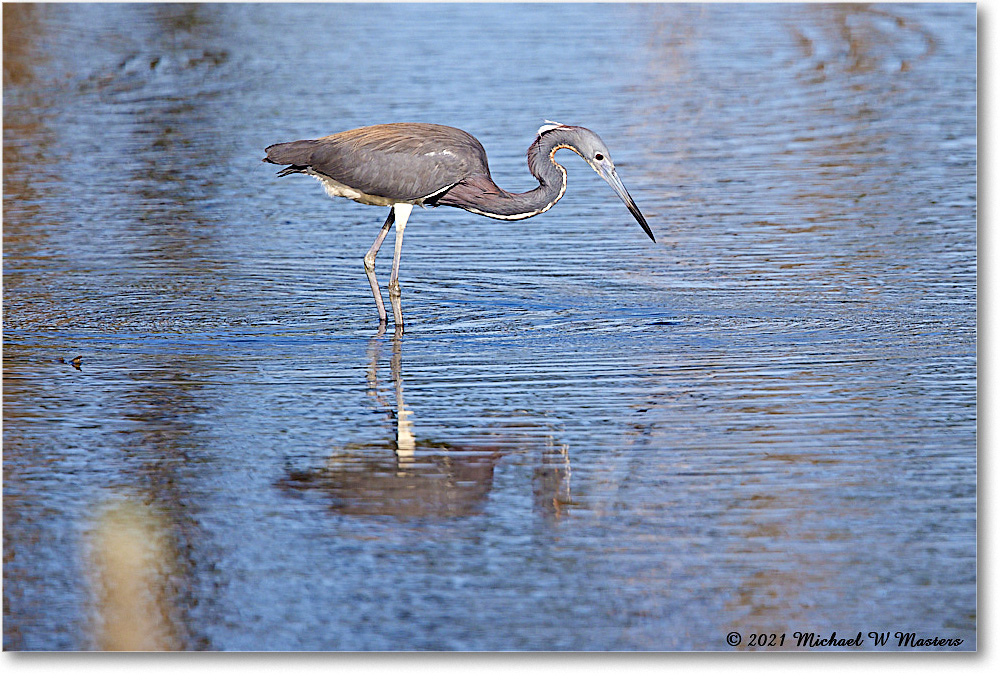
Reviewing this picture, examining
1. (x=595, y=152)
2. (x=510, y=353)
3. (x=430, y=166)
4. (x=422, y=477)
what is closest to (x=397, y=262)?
(x=430, y=166)

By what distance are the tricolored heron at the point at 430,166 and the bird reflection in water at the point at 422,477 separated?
219 centimetres

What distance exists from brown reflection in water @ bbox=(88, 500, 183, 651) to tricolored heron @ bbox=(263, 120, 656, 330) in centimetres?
289

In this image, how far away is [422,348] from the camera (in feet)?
25.0

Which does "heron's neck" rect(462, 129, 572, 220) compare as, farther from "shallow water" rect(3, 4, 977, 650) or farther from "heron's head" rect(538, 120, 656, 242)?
"shallow water" rect(3, 4, 977, 650)

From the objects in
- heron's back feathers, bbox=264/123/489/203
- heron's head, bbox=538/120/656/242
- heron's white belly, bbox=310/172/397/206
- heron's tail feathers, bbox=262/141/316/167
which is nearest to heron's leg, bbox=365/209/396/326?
heron's white belly, bbox=310/172/397/206

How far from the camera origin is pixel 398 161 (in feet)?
26.9

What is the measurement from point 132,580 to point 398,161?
367 centimetres

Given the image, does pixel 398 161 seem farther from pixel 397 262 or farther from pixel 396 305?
pixel 396 305

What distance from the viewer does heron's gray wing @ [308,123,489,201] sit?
8219 mm

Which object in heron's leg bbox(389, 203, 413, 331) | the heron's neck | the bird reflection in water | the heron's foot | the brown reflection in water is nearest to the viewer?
the brown reflection in water

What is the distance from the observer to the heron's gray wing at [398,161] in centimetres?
822

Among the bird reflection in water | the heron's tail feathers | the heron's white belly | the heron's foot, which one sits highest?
the heron's tail feathers

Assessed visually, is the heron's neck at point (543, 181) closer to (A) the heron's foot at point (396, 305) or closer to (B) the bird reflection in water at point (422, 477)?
(A) the heron's foot at point (396, 305)

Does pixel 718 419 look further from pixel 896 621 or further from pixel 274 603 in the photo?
pixel 274 603
